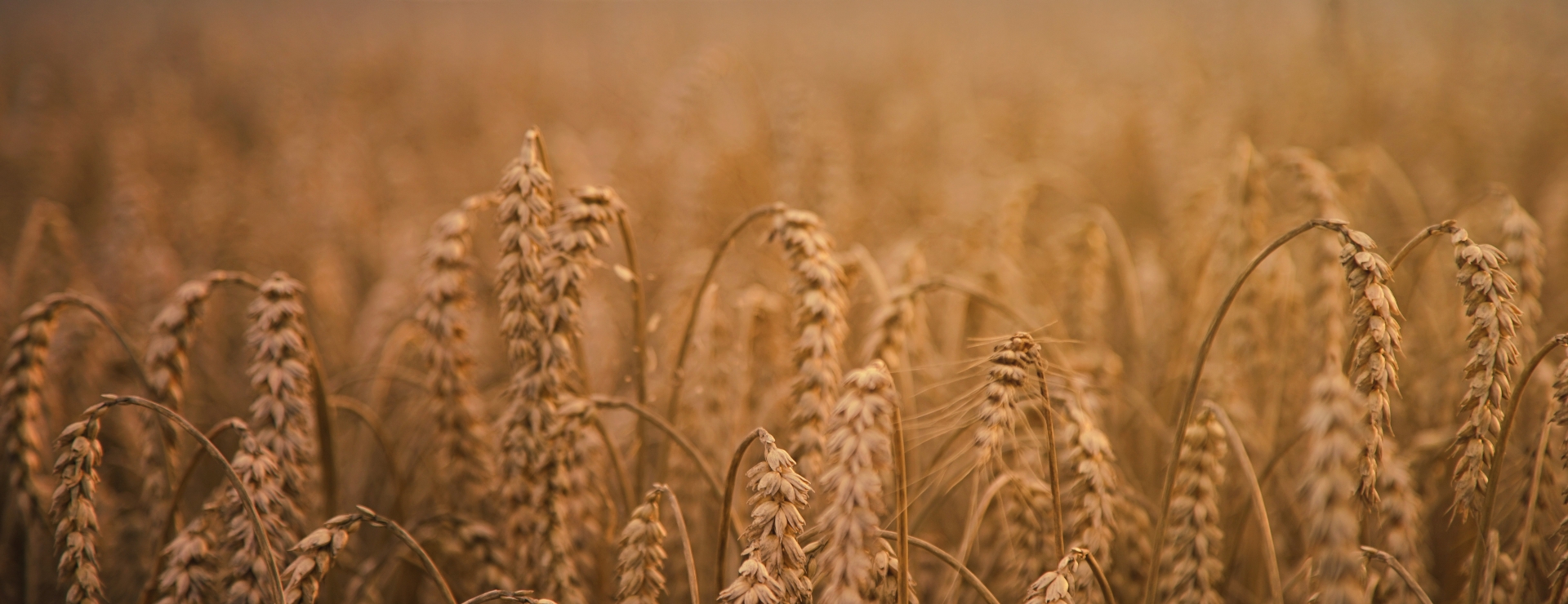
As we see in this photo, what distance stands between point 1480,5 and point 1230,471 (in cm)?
862

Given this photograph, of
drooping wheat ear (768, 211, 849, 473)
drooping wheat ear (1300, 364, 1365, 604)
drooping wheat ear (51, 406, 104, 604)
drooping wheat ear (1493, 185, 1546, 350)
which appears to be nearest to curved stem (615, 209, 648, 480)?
drooping wheat ear (768, 211, 849, 473)

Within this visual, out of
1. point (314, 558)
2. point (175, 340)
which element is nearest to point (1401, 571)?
point (314, 558)

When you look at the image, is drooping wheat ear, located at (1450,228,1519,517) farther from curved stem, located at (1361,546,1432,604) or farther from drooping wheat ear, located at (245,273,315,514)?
drooping wheat ear, located at (245,273,315,514)

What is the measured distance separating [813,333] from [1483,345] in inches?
39.9

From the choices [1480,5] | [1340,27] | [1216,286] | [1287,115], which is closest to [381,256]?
[1216,286]

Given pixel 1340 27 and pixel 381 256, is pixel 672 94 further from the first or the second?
pixel 1340 27

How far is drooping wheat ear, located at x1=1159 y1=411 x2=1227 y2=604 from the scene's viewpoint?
1468 millimetres

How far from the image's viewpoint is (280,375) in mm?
1437

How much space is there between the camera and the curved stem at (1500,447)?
116 cm

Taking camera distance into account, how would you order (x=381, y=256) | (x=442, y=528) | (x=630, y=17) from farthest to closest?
1. (x=630, y=17)
2. (x=381, y=256)
3. (x=442, y=528)

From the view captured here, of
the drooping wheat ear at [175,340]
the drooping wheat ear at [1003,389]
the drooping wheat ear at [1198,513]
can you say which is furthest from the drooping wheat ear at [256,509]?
the drooping wheat ear at [1198,513]

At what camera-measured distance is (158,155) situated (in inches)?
193

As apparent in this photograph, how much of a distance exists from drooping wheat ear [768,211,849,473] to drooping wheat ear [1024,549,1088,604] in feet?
1.39

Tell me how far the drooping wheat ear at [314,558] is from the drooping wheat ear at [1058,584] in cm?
108
